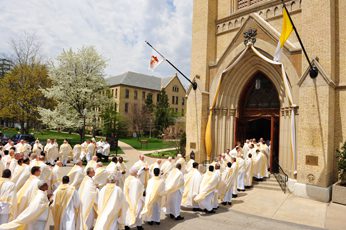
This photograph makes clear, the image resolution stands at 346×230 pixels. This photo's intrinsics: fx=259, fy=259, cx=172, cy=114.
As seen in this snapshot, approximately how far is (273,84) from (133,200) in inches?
410

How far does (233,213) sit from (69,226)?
17.7ft

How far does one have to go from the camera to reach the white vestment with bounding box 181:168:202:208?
9.14 metres

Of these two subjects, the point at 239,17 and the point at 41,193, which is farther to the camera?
the point at 239,17

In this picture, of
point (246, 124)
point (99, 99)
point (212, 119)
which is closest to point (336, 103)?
point (246, 124)

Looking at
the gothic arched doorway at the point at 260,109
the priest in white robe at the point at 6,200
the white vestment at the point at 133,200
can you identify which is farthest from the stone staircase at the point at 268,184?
the priest in white robe at the point at 6,200

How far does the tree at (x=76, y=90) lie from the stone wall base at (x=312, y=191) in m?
20.2

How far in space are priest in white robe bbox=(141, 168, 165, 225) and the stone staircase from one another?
6365 mm

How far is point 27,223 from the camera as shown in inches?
206

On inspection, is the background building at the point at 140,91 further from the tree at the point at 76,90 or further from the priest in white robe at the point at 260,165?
the priest in white robe at the point at 260,165

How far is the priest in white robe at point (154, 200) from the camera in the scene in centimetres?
744

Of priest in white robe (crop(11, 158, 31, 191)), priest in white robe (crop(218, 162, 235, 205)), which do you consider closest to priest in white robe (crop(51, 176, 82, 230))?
priest in white robe (crop(11, 158, 31, 191))

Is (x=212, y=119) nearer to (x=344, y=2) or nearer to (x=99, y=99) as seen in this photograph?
(x=344, y=2)

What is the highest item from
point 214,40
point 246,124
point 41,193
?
point 214,40

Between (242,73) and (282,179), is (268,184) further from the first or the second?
(242,73)
